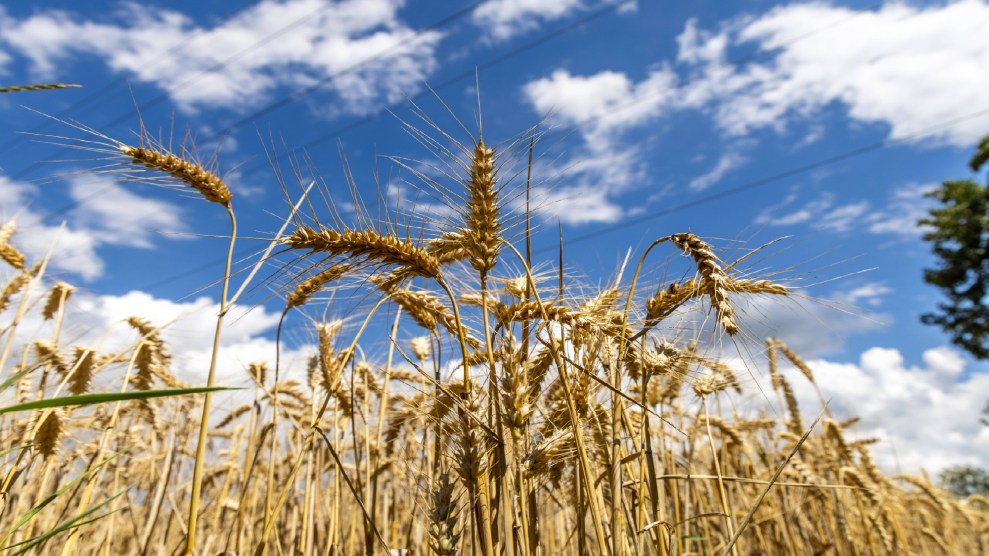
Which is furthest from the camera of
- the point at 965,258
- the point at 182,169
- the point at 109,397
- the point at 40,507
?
the point at 965,258

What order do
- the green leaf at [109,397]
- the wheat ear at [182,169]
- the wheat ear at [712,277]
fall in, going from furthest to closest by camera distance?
the wheat ear at [182,169]
the wheat ear at [712,277]
the green leaf at [109,397]

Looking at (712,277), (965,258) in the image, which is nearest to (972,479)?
(965,258)

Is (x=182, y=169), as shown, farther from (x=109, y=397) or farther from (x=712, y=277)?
(x=712, y=277)

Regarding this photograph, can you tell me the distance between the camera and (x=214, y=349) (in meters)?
1.72

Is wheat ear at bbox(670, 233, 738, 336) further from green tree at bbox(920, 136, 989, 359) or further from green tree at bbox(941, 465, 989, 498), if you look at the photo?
green tree at bbox(941, 465, 989, 498)

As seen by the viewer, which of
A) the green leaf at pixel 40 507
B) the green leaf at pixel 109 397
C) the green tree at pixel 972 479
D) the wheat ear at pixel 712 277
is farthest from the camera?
the green tree at pixel 972 479

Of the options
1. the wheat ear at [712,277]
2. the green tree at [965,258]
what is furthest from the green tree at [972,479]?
the wheat ear at [712,277]

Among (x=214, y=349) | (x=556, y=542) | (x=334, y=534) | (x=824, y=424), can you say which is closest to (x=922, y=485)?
(x=824, y=424)

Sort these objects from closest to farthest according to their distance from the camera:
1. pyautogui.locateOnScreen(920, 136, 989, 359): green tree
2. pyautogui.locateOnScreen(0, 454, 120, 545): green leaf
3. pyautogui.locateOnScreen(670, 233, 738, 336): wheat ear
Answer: pyautogui.locateOnScreen(0, 454, 120, 545): green leaf
pyautogui.locateOnScreen(670, 233, 738, 336): wheat ear
pyautogui.locateOnScreen(920, 136, 989, 359): green tree

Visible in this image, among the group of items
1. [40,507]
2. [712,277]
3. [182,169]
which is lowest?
[40,507]

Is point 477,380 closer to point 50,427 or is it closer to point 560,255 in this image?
point 560,255

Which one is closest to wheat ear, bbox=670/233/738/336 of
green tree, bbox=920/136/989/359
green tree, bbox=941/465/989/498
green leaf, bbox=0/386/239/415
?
green leaf, bbox=0/386/239/415

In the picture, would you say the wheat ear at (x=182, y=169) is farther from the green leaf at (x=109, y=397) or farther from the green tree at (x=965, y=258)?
the green tree at (x=965, y=258)

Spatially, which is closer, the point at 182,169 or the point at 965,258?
the point at 182,169
